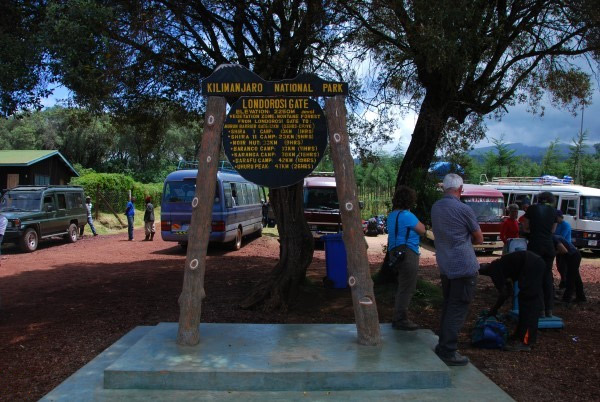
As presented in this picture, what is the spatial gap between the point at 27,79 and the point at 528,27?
834cm

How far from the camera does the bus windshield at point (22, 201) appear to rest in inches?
680

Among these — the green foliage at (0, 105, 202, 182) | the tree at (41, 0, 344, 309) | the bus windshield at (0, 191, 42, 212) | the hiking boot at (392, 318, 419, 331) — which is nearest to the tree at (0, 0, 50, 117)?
the tree at (41, 0, 344, 309)

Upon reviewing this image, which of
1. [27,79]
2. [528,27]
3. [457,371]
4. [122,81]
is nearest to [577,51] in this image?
[528,27]

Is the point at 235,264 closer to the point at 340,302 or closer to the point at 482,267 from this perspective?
the point at 340,302

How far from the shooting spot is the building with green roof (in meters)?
26.8

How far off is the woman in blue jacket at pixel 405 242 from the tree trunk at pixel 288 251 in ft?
7.38

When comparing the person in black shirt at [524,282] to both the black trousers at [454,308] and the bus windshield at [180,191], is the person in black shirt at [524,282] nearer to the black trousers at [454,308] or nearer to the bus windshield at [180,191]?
the black trousers at [454,308]

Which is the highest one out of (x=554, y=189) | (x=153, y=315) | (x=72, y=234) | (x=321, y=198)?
(x=554, y=189)

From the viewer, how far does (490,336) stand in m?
5.91

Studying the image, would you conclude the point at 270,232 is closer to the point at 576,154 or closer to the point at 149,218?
the point at 149,218

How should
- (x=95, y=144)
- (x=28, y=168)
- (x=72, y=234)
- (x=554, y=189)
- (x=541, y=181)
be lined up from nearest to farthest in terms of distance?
1. (x=554, y=189)
2. (x=72, y=234)
3. (x=541, y=181)
4. (x=28, y=168)
5. (x=95, y=144)

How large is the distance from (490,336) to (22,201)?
16389 mm

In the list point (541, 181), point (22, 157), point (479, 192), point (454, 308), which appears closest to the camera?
point (454, 308)

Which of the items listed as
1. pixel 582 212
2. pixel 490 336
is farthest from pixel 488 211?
pixel 490 336
